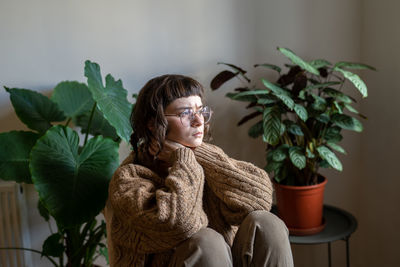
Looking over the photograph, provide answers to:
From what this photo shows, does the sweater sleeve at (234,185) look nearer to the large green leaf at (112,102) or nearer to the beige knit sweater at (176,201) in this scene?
the beige knit sweater at (176,201)

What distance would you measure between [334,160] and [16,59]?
1.36 metres

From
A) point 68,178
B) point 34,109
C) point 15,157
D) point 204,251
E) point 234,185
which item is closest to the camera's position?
point 204,251

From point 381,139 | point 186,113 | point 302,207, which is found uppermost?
point 186,113

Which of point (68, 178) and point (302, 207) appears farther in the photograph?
point (302, 207)

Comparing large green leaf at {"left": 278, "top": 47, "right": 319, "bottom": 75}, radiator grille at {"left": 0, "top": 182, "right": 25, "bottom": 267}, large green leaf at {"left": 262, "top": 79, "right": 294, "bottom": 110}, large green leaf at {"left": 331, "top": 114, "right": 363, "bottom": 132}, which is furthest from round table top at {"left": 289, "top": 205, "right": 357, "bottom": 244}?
radiator grille at {"left": 0, "top": 182, "right": 25, "bottom": 267}

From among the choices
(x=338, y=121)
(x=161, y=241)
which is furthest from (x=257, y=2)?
(x=161, y=241)

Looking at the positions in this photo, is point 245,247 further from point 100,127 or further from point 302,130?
point 100,127

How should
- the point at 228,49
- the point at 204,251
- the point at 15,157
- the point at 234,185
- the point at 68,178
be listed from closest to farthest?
1. the point at 204,251
2. the point at 234,185
3. the point at 68,178
4. the point at 15,157
5. the point at 228,49

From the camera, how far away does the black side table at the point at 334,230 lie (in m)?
1.80

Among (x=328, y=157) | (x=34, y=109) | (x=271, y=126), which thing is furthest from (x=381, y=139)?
(x=34, y=109)

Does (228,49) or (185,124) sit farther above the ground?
(228,49)

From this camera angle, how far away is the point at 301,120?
186 centimetres

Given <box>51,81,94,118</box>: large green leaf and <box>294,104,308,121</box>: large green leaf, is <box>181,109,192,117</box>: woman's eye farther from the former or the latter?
<box>51,81,94,118</box>: large green leaf

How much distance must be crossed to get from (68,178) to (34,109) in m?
0.43
